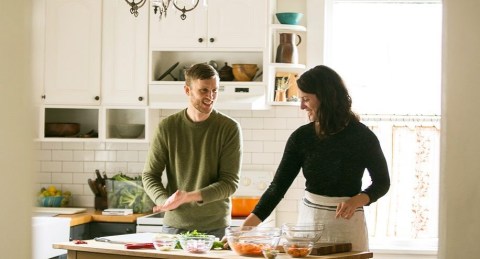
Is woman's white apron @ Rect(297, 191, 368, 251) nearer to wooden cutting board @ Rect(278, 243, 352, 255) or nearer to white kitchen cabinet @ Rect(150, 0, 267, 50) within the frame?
wooden cutting board @ Rect(278, 243, 352, 255)

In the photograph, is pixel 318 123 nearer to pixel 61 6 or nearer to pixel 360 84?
pixel 360 84

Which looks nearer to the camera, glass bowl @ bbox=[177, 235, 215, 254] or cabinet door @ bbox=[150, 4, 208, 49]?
glass bowl @ bbox=[177, 235, 215, 254]

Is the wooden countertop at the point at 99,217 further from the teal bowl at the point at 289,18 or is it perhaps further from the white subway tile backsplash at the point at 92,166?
the teal bowl at the point at 289,18

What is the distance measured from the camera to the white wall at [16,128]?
90 cm

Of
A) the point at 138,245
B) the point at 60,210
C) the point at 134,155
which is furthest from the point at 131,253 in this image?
the point at 134,155

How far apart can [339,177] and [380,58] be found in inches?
112

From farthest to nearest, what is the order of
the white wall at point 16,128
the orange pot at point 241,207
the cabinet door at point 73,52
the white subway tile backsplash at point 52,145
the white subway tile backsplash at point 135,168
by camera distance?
the white subway tile backsplash at point 52,145 → the white subway tile backsplash at point 135,168 → the cabinet door at point 73,52 → the orange pot at point 241,207 → the white wall at point 16,128

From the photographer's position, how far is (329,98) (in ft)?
11.3

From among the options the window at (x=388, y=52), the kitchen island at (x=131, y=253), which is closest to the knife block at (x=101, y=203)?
the window at (x=388, y=52)

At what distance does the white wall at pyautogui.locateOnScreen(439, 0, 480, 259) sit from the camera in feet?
3.35

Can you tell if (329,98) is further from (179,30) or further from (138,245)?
(179,30)

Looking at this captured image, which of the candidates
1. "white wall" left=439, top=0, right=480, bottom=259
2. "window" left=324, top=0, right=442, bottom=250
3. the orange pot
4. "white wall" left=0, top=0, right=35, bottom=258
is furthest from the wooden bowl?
"white wall" left=0, top=0, right=35, bottom=258

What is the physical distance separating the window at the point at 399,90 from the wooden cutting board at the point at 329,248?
2.71 m

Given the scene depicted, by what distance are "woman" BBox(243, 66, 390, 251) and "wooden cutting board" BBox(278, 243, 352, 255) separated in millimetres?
113
